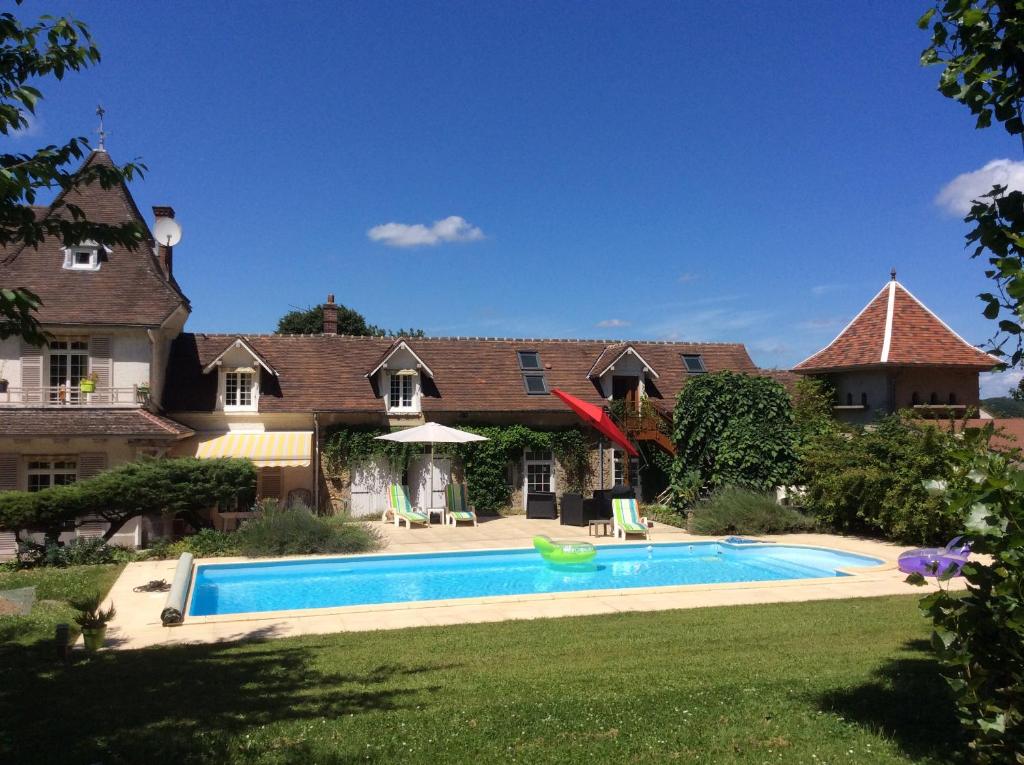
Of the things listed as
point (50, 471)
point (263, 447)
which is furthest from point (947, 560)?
point (50, 471)

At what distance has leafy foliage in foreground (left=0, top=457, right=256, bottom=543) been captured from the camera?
64.7ft

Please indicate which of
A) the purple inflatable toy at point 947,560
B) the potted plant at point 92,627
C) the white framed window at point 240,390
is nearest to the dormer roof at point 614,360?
the white framed window at point 240,390

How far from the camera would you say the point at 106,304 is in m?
25.7

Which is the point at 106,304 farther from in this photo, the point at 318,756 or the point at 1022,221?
the point at 1022,221

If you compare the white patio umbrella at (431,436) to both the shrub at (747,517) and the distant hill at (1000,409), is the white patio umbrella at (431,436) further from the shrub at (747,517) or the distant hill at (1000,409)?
the distant hill at (1000,409)

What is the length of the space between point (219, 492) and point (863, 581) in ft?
56.5

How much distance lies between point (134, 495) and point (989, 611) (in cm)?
2082

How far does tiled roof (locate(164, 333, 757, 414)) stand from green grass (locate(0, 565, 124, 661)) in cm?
1088

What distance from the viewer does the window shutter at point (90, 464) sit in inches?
956

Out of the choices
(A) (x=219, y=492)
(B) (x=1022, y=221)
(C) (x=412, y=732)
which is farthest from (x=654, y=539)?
(B) (x=1022, y=221)

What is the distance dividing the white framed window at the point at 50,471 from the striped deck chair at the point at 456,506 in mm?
12422

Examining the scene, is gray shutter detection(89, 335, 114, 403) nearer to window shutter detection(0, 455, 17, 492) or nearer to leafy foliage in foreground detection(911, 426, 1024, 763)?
window shutter detection(0, 455, 17, 492)

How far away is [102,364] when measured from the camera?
25.2 meters

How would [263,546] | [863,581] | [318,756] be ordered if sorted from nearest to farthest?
[318,756], [863,581], [263,546]
